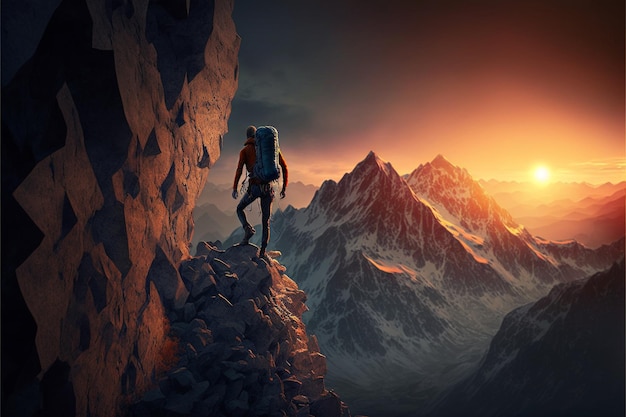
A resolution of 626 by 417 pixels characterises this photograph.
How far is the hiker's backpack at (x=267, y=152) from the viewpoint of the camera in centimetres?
1677

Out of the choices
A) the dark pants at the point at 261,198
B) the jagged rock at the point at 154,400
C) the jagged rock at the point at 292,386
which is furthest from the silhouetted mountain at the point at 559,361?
the jagged rock at the point at 154,400

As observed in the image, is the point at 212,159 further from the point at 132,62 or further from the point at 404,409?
the point at 404,409

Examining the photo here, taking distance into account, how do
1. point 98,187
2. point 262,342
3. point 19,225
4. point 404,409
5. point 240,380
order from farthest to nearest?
point 404,409
point 262,342
point 240,380
point 98,187
point 19,225

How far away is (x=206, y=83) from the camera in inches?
792

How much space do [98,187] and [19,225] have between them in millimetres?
3381

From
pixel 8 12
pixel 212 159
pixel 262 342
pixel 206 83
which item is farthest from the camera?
pixel 212 159

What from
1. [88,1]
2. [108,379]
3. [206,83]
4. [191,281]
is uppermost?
[206,83]

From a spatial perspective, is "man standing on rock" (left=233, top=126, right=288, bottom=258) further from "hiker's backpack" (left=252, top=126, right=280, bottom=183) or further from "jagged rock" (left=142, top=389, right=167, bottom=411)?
→ "jagged rock" (left=142, top=389, right=167, bottom=411)

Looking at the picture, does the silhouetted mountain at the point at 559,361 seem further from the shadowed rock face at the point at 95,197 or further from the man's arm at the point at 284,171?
the shadowed rock face at the point at 95,197

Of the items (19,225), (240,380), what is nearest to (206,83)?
(19,225)

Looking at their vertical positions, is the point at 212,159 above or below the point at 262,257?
above

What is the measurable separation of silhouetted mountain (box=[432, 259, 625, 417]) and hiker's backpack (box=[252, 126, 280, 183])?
133 metres

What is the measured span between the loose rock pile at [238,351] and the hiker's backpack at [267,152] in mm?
5803

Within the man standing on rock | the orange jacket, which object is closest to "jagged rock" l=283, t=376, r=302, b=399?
the man standing on rock
